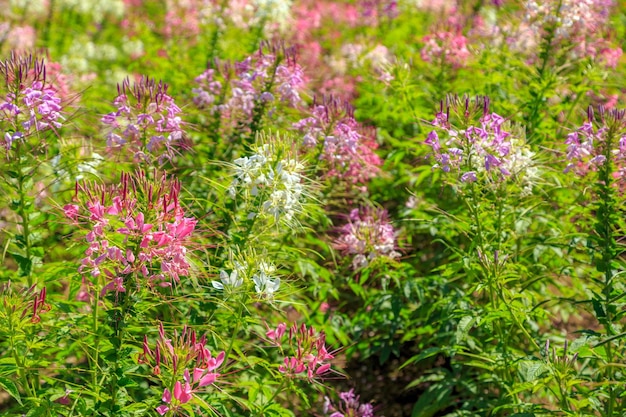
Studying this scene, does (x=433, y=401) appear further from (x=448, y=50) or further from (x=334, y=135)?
(x=448, y=50)

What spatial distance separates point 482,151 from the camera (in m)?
2.88

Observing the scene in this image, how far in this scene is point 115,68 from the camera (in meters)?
6.61

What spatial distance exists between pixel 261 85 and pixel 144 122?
841 mm

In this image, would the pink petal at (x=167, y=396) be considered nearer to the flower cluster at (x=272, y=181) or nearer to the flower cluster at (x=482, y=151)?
the flower cluster at (x=272, y=181)

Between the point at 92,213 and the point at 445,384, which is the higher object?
the point at 92,213

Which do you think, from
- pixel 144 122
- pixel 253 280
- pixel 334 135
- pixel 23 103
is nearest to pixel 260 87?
pixel 334 135

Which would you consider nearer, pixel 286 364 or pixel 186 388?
pixel 186 388

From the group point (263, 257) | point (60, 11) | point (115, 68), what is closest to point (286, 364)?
point (263, 257)

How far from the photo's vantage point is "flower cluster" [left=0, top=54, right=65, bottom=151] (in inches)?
106

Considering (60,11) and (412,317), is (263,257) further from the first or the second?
(60,11)

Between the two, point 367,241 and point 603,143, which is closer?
point 603,143

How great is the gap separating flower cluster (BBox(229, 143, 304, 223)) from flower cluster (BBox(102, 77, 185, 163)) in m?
0.42

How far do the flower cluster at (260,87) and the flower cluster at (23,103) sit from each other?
1.03m

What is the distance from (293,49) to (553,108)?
5.19 ft
